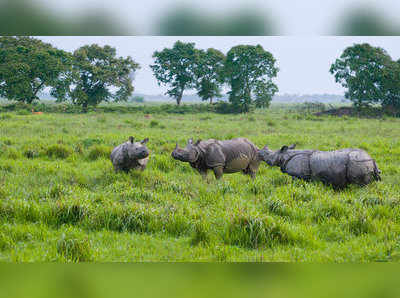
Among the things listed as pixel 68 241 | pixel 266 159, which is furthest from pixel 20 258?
pixel 266 159

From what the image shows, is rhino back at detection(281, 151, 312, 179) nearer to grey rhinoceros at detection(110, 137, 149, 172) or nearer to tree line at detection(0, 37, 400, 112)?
tree line at detection(0, 37, 400, 112)

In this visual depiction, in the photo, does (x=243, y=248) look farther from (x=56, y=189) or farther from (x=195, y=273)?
(x=56, y=189)

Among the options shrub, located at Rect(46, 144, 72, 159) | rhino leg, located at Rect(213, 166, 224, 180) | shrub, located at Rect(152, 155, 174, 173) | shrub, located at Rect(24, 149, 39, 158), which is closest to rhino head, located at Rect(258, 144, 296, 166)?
rhino leg, located at Rect(213, 166, 224, 180)

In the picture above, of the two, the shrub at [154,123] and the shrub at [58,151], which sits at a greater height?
the shrub at [154,123]

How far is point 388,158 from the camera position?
8.12 meters

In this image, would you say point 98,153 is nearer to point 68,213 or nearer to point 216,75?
point 216,75

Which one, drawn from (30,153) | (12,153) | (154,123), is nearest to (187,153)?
(30,153)

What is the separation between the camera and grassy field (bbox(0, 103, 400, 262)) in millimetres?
2406

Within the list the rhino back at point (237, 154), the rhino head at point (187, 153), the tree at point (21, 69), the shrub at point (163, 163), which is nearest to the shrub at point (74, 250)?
the rhino head at point (187, 153)

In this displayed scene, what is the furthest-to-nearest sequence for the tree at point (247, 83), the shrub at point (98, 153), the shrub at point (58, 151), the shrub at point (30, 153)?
1. the shrub at point (98, 153)
2. the shrub at point (58, 151)
3. the shrub at point (30, 153)
4. the tree at point (247, 83)

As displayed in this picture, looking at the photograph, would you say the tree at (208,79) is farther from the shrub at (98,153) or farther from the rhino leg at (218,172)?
the shrub at (98,153)

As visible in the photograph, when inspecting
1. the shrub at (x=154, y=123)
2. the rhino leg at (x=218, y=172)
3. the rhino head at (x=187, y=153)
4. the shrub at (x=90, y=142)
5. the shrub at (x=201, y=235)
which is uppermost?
the shrub at (x=154, y=123)

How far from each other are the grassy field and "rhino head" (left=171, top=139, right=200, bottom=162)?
1.40 feet

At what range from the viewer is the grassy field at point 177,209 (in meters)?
2.41
